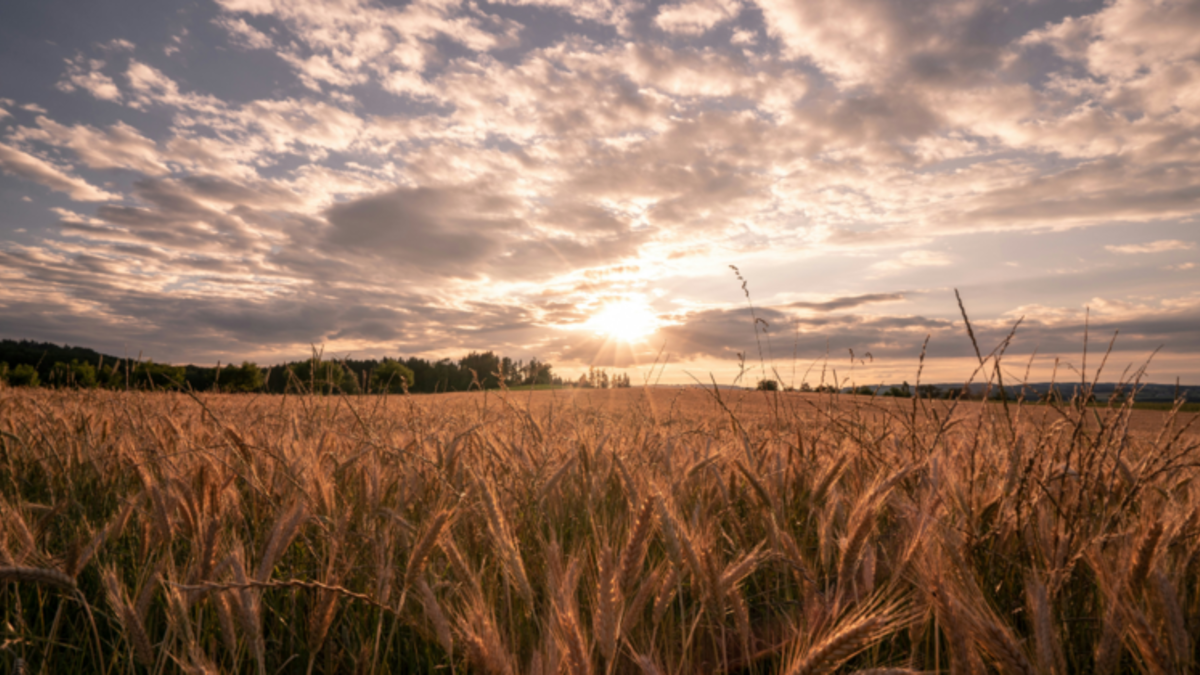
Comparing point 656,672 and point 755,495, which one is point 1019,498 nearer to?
point 755,495

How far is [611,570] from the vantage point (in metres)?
1.14

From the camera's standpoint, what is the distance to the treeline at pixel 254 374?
4469mm

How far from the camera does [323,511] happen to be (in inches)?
88.4

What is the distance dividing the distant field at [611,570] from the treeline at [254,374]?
1.06m

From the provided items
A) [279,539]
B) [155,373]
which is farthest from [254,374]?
[279,539]

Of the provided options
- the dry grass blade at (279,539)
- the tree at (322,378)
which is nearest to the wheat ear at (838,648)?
the dry grass blade at (279,539)

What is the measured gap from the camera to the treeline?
4.47m

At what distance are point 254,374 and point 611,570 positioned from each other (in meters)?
52.1

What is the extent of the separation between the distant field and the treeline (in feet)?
3.46

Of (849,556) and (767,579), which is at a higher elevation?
(849,556)

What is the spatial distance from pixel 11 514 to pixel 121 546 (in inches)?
26.0

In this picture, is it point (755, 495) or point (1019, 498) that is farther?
point (755, 495)

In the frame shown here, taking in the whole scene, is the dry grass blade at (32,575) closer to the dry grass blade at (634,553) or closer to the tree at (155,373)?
the dry grass blade at (634,553)

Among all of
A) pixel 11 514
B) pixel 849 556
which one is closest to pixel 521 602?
pixel 849 556
